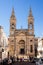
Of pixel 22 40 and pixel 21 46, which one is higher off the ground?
pixel 22 40

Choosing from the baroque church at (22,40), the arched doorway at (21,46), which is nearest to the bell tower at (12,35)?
the baroque church at (22,40)

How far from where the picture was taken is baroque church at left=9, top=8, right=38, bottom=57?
69.0m

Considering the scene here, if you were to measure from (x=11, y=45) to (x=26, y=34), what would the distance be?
5.94m

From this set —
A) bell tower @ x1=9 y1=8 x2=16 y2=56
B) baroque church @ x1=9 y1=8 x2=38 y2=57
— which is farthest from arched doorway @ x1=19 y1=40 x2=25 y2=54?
bell tower @ x1=9 y1=8 x2=16 y2=56

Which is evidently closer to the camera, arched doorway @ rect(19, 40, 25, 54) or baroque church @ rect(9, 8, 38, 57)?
baroque church @ rect(9, 8, 38, 57)

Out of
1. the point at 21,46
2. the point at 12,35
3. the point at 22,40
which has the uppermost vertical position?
the point at 12,35

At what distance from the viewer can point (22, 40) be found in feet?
233

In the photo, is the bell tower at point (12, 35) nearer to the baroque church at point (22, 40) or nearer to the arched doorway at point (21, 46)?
the baroque church at point (22, 40)

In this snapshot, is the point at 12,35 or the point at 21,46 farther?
the point at 21,46

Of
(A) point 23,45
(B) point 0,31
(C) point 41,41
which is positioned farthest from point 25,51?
(B) point 0,31

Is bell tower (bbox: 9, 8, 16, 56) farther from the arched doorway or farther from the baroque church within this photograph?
the arched doorway

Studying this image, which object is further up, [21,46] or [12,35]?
[12,35]

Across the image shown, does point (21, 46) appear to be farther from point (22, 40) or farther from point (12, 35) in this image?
point (12, 35)

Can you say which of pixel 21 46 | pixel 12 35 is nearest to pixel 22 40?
pixel 21 46
